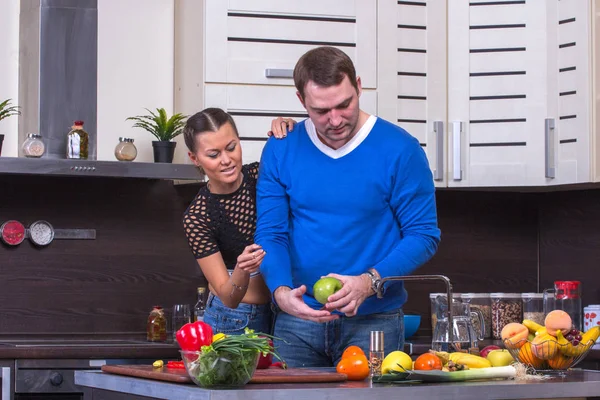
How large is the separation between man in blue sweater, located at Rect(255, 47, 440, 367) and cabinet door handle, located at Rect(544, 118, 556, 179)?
4.58 feet

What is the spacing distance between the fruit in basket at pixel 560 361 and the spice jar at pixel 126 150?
208cm

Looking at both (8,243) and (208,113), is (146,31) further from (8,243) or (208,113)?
(208,113)

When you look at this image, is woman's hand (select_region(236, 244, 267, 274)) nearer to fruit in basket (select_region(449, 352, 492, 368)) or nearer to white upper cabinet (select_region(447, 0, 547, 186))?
fruit in basket (select_region(449, 352, 492, 368))

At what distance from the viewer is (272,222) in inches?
101

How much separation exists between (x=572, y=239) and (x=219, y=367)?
2882mm

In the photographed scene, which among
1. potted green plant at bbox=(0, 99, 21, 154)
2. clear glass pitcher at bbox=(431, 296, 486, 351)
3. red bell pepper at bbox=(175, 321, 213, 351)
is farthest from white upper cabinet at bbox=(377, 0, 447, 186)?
red bell pepper at bbox=(175, 321, 213, 351)

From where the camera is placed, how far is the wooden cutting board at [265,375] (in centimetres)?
194

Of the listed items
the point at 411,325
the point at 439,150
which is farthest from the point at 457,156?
the point at 411,325

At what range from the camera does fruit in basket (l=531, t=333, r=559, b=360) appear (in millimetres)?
2184

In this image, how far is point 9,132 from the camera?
3.90 meters

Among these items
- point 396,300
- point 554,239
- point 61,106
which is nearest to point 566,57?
point 554,239

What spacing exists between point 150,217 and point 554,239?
5.84ft

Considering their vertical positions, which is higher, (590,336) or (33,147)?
(33,147)

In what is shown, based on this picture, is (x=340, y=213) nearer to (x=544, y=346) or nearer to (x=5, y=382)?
(x=544, y=346)
